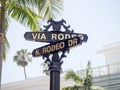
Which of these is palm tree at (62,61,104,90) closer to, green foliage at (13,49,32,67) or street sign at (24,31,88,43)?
street sign at (24,31,88,43)

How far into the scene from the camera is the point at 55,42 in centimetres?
675

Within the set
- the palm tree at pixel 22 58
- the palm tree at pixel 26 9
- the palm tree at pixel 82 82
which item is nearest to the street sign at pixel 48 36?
the palm tree at pixel 26 9

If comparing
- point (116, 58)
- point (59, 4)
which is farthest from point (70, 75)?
point (116, 58)

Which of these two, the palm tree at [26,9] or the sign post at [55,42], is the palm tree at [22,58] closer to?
the palm tree at [26,9]

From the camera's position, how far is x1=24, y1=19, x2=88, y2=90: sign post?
21.5 ft

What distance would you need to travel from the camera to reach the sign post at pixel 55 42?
21.5ft

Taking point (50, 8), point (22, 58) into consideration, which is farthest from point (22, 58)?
point (50, 8)

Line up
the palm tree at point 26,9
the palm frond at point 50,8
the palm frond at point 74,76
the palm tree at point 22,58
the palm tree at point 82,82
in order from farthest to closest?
1. the palm tree at point 22,58
2. the palm frond at point 74,76
3. the palm tree at point 82,82
4. the palm tree at point 26,9
5. the palm frond at point 50,8

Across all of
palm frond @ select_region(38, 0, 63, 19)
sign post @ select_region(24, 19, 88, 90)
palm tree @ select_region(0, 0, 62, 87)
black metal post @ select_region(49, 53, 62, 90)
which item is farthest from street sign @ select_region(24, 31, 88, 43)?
palm tree @ select_region(0, 0, 62, 87)

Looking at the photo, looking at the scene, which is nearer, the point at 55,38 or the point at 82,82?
the point at 55,38

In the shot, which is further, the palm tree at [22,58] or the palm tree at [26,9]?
the palm tree at [22,58]

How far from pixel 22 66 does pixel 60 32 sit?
48.3 metres

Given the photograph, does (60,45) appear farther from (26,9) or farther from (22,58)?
(22,58)

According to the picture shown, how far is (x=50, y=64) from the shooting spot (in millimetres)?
6602
